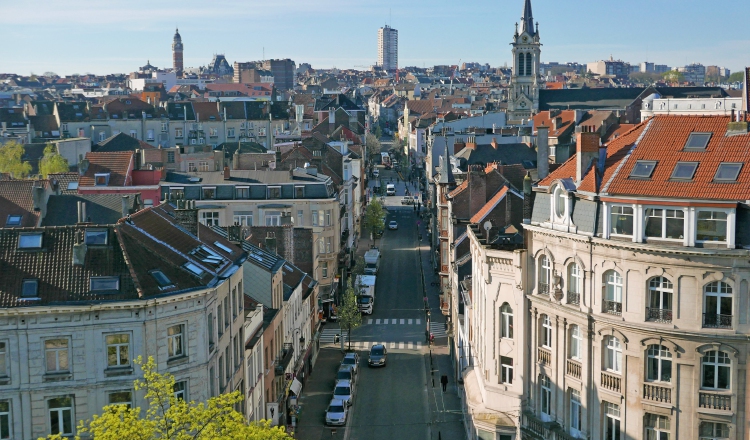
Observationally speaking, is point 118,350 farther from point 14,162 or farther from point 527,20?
point 527,20

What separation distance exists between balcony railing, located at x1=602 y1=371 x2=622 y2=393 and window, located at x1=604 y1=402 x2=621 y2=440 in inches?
27.0

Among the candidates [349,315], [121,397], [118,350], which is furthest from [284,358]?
[118,350]

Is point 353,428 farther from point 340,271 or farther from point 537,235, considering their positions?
point 340,271

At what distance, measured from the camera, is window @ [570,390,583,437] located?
1568 inches

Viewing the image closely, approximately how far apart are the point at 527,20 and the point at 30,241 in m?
146

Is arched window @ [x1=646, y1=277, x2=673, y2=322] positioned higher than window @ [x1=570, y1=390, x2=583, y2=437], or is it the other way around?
arched window @ [x1=646, y1=277, x2=673, y2=322]

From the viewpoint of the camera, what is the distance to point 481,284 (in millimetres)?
47688

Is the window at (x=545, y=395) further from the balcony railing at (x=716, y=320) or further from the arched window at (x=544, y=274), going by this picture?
the balcony railing at (x=716, y=320)

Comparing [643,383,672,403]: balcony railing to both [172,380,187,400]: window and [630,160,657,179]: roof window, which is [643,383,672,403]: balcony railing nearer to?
[630,160,657,179]: roof window

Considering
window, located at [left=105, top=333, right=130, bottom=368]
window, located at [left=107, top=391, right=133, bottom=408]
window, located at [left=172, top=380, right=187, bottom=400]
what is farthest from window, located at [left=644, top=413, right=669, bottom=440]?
window, located at [left=105, top=333, right=130, bottom=368]

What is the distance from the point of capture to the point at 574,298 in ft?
130

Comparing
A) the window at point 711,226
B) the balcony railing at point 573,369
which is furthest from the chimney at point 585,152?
the balcony railing at point 573,369

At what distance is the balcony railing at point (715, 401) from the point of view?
35750mm

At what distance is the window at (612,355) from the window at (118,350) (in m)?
17.6
